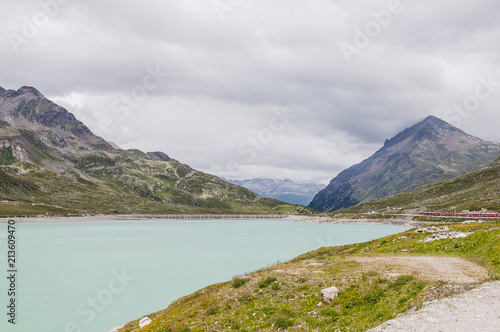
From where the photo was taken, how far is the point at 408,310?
1719 cm

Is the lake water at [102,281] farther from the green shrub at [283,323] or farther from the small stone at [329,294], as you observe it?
the small stone at [329,294]

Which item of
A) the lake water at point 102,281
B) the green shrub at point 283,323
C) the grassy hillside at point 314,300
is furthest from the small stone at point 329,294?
the lake water at point 102,281

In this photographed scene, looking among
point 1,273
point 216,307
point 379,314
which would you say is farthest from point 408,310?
point 1,273

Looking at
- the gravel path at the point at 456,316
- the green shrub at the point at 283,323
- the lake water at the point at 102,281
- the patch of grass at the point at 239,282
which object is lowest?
the lake water at the point at 102,281

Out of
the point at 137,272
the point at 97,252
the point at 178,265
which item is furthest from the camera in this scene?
the point at 97,252

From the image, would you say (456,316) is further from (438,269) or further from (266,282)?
(266,282)

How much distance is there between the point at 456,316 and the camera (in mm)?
15297

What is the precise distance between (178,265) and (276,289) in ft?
178

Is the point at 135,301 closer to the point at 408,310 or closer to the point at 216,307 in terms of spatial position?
the point at 216,307

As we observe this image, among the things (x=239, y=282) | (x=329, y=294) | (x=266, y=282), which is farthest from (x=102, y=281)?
(x=329, y=294)

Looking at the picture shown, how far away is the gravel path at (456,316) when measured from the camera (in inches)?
560

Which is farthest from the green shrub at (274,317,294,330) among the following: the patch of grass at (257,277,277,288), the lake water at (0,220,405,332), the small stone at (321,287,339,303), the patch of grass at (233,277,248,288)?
the lake water at (0,220,405,332)

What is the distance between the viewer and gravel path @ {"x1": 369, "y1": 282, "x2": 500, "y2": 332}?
1422cm

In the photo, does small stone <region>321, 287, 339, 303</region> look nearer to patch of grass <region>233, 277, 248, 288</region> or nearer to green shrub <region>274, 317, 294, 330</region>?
green shrub <region>274, 317, 294, 330</region>
